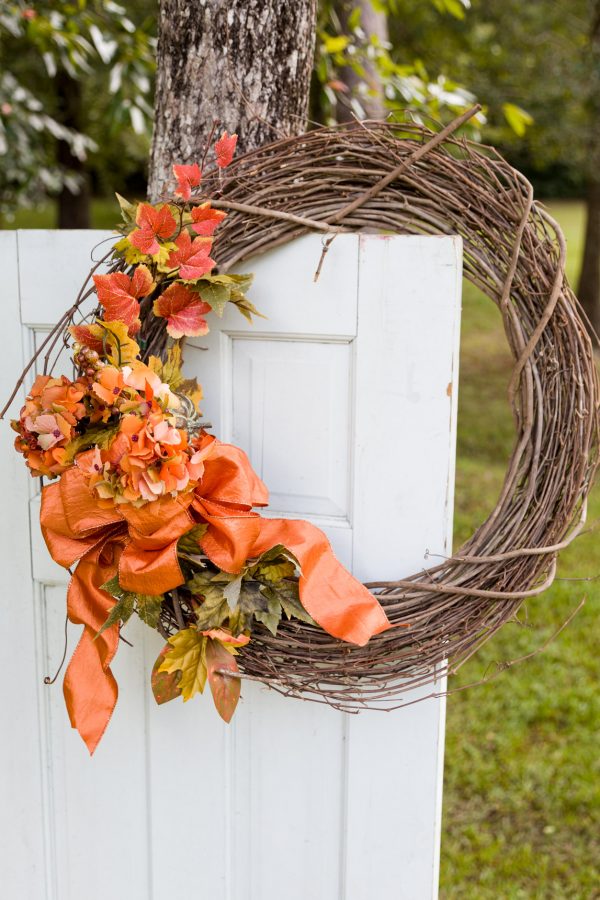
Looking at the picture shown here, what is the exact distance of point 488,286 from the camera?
124 cm

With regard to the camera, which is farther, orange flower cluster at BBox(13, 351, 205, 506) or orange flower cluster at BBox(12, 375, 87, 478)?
orange flower cluster at BBox(12, 375, 87, 478)

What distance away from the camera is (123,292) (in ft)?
3.81

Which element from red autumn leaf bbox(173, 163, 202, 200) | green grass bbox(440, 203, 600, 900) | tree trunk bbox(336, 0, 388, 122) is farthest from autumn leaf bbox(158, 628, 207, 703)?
tree trunk bbox(336, 0, 388, 122)

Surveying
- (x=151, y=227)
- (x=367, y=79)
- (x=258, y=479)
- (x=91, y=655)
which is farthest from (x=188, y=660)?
(x=367, y=79)

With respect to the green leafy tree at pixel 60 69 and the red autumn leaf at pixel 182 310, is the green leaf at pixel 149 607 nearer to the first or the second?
the red autumn leaf at pixel 182 310

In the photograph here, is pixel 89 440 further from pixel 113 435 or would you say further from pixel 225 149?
pixel 225 149

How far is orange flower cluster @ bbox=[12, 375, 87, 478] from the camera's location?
44.6 inches

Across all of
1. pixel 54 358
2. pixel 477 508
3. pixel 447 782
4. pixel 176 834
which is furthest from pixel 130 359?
pixel 477 508

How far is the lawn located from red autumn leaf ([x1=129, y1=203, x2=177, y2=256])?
3.25ft

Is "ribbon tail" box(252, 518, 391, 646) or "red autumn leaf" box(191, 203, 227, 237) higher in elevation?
"red autumn leaf" box(191, 203, 227, 237)

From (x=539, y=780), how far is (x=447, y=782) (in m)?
0.29

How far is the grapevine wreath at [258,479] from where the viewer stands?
1150 mm

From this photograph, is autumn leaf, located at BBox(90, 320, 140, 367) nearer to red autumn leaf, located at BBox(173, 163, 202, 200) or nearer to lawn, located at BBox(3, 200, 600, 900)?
red autumn leaf, located at BBox(173, 163, 202, 200)

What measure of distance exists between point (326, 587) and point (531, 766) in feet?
6.29
